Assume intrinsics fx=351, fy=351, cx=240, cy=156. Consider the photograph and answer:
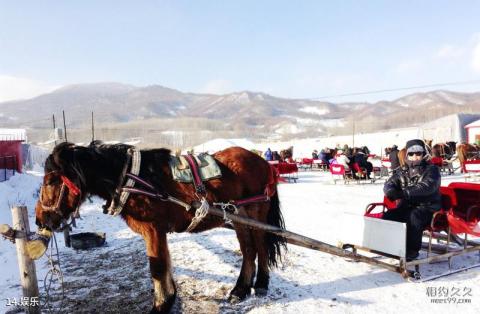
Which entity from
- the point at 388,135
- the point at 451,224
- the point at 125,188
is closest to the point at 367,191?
the point at 451,224

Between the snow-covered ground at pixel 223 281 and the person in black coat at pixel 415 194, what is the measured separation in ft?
1.98

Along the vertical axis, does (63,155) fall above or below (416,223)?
above

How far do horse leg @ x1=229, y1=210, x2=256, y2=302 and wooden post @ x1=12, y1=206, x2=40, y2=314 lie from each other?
2021 mm

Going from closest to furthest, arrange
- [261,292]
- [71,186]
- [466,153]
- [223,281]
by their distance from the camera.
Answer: [71,186], [261,292], [223,281], [466,153]

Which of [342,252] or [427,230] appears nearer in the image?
[342,252]

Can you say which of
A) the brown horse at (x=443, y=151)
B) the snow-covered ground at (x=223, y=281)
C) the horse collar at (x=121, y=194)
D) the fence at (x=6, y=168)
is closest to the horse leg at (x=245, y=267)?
the snow-covered ground at (x=223, y=281)

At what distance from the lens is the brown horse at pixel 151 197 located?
128 inches

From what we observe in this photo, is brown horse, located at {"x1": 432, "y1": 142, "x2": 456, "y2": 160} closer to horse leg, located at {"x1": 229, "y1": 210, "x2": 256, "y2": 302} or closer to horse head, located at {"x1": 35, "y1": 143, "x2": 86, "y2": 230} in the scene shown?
horse leg, located at {"x1": 229, "y1": 210, "x2": 256, "y2": 302}

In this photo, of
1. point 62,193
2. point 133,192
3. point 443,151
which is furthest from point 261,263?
point 443,151

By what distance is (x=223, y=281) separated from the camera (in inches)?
171

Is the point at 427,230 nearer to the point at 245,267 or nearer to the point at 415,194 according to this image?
the point at 415,194

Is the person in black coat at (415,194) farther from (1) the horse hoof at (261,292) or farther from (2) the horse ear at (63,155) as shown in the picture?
(2) the horse ear at (63,155)

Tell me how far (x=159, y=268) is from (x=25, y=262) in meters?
1.36

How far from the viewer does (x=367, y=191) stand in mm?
12227
